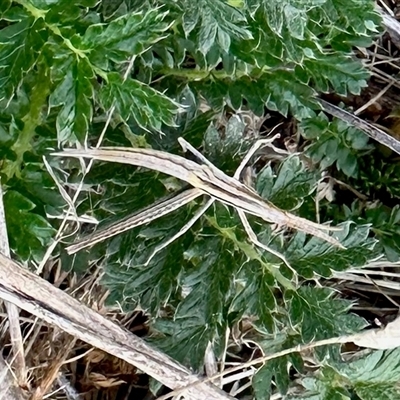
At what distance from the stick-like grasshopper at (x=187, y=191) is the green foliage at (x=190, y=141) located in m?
0.05

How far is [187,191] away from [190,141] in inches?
5.1

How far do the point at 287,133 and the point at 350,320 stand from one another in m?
0.41

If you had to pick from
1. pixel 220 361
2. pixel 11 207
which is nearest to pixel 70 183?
pixel 11 207

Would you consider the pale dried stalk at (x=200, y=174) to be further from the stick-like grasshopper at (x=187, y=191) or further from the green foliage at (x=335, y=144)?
the green foliage at (x=335, y=144)

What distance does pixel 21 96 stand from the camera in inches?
39.8

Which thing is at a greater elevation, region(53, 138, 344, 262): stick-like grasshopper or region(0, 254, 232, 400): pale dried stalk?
region(53, 138, 344, 262): stick-like grasshopper

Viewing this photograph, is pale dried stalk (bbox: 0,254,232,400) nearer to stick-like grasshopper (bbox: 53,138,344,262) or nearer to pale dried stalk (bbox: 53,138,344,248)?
stick-like grasshopper (bbox: 53,138,344,262)

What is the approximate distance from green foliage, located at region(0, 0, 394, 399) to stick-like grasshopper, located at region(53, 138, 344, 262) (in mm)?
48

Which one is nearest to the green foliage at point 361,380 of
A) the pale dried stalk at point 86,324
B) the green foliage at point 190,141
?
the green foliage at point 190,141

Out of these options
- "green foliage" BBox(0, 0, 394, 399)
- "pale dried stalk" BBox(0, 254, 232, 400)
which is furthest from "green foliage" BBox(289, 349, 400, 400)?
"pale dried stalk" BBox(0, 254, 232, 400)

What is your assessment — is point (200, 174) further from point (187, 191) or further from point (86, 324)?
point (86, 324)

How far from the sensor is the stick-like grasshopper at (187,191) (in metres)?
1.00

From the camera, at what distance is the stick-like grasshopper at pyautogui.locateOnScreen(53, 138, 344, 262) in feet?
3.27

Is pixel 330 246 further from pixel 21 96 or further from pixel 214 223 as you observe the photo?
pixel 21 96
